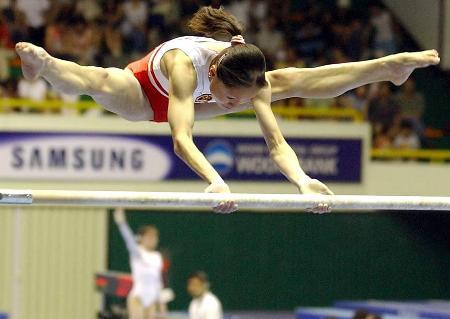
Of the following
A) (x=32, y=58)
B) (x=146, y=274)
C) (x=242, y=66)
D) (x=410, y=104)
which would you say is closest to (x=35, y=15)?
(x=146, y=274)

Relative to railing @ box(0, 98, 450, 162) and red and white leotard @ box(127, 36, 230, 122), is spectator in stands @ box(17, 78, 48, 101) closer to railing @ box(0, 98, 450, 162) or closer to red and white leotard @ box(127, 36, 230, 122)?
railing @ box(0, 98, 450, 162)

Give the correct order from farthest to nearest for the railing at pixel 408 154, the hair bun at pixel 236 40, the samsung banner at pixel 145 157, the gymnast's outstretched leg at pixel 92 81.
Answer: the railing at pixel 408 154
the samsung banner at pixel 145 157
the hair bun at pixel 236 40
the gymnast's outstretched leg at pixel 92 81

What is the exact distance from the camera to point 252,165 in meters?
15.5

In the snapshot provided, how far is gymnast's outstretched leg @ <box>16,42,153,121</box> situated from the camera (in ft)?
19.8

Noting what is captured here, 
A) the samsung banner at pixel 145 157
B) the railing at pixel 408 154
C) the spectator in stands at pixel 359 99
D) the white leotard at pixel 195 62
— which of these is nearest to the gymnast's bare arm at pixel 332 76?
the white leotard at pixel 195 62

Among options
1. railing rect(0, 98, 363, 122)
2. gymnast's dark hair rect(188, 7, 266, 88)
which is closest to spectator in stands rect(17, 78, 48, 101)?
railing rect(0, 98, 363, 122)

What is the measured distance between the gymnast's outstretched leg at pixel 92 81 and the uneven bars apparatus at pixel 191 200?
72 cm

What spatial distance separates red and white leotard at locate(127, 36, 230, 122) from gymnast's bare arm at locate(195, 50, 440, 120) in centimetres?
26

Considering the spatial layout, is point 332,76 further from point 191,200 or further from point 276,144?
point 191,200

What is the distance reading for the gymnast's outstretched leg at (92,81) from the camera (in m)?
6.04

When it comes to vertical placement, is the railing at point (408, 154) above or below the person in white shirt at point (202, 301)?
above

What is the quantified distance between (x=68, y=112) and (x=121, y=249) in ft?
7.48

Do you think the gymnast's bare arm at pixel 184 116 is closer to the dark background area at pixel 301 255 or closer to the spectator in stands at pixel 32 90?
the spectator in stands at pixel 32 90

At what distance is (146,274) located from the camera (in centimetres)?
1283
